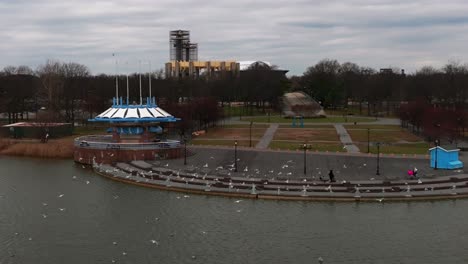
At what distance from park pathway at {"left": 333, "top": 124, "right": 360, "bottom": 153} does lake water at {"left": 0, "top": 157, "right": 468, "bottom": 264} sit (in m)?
22.3

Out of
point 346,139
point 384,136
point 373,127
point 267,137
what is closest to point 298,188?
point 346,139

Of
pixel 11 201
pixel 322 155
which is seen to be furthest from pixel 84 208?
pixel 322 155

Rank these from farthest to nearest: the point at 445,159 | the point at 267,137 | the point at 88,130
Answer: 1. the point at 88,130
2. the point at 267,137
3. the point at 445,159

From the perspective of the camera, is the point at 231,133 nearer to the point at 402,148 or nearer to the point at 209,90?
the point at 402,148

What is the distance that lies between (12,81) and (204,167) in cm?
6267

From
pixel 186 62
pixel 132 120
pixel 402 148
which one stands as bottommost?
pixel 402 148

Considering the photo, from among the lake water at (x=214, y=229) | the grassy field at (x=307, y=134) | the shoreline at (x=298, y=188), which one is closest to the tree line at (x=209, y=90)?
the grassy field at (x=307, y=134)

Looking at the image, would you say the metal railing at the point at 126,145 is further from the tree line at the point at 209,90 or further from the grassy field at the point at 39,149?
the tree line at the point at 209,90

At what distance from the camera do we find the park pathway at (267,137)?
6396cm

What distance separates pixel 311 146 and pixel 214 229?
3149cm

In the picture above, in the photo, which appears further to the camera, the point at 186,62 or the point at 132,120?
the point at 186,62

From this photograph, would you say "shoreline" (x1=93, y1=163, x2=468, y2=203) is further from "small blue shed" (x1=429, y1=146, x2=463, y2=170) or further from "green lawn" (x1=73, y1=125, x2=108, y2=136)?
"green lawn" (x1=73, y1=125, x2=108, y2=136)

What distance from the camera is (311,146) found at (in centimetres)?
6188

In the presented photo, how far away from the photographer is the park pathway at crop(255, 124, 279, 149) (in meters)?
64.0
